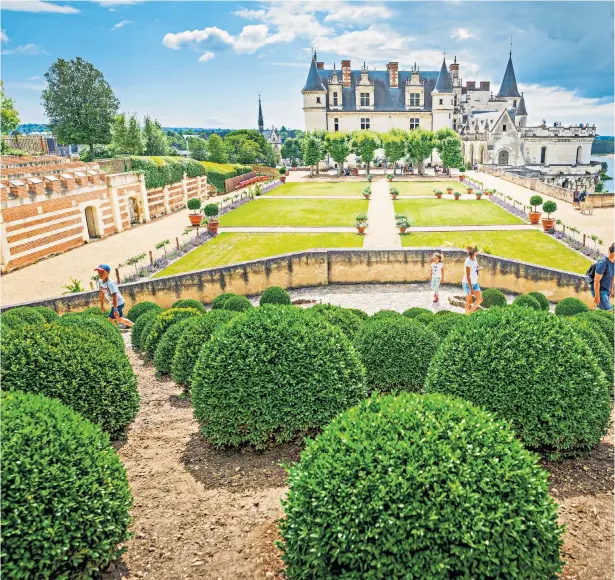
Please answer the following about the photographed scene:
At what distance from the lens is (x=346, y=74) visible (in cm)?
7881

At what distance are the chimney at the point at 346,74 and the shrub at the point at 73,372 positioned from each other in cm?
8015

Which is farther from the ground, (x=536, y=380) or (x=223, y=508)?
(x=536, y=380)

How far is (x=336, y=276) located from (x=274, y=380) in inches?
550

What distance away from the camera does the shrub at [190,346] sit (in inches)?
315

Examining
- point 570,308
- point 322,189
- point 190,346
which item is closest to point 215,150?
point 322,189

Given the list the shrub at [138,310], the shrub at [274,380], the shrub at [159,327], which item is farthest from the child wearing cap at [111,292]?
the shrub at [274,380]

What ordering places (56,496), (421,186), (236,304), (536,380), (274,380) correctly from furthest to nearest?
1. (421,186)
2. (236,304)
3. (274,380)
4. (536,380)
5. (56,496)

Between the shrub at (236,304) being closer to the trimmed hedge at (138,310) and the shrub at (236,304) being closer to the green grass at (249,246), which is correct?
the trimmed hedge at (138,310)

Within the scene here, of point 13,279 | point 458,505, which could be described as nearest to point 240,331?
point 458,505

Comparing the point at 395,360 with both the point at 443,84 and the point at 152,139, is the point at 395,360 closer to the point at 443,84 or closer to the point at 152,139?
the point at 152,139

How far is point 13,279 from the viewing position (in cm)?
2192

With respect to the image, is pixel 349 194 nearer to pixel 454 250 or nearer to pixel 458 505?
pixel 454 250

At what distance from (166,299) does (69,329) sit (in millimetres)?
11179

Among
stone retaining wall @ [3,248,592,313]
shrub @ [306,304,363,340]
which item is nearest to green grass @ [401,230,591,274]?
stone retaining wall @ [3,248,592,313]
